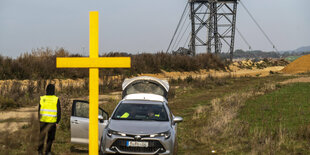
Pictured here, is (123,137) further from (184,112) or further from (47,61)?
(47,61)

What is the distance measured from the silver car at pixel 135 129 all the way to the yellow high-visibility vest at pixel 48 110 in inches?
24.9

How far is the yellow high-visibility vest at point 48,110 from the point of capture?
9.69 metres

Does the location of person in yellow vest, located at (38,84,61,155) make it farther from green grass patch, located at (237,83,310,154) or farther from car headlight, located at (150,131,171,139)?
green grass patch, located at (237,83,310,154)

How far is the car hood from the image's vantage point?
9180 millimetres

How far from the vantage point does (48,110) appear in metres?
9.70

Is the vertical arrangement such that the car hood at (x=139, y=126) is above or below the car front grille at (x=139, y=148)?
above

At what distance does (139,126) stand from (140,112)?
3.45 feet

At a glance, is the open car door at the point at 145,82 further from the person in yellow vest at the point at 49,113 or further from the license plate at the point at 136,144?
the license plate at the point at 136,144

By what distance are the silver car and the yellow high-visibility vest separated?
24.9 inches

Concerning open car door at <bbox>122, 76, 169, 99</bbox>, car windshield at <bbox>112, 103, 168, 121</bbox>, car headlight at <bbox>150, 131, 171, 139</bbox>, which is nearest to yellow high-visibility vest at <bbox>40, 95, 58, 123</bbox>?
car windshield at <bbox>112, 103, 168, 121</bbox>

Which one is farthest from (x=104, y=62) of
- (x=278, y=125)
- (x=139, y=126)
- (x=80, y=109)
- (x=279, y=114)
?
(x=279, y=114)

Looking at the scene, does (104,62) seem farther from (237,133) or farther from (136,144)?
(237,133)

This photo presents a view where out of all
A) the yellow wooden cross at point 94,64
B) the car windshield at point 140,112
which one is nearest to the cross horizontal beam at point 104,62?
the yellow wooden cross at point 94,64

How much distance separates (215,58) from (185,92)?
1053 inches
